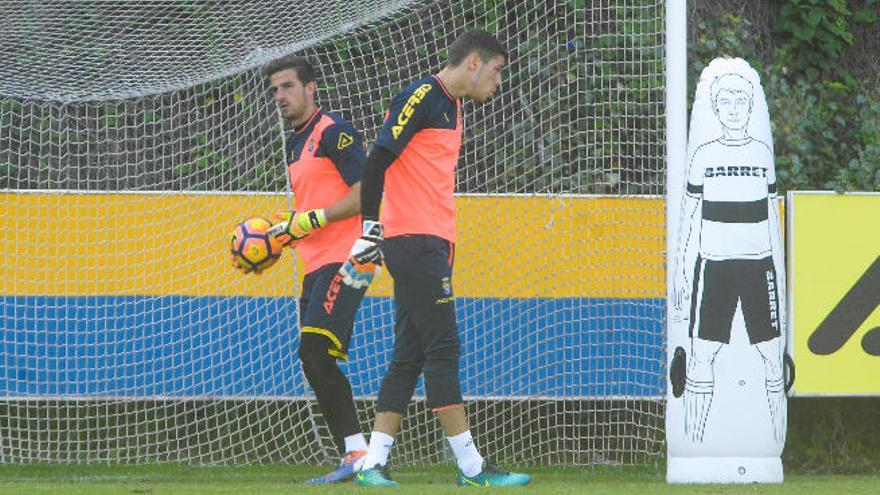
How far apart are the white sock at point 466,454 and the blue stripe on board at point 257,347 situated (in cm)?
187

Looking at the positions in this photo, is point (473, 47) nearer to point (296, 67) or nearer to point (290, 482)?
A: point (296, 67)

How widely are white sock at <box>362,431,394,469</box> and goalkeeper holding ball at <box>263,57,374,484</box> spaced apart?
1.02 ft

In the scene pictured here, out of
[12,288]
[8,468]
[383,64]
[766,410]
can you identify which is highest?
[383,64]

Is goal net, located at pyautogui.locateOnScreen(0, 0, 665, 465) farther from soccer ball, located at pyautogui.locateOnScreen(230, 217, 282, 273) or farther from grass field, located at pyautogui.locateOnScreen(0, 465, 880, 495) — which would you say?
soccer ball, located at pyautogui.locateOnScreen(230, 217, 282, 273)

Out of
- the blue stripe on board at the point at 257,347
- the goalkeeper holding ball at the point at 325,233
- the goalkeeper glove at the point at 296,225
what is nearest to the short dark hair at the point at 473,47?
the goalkeeper holding ball at the point at 325,233

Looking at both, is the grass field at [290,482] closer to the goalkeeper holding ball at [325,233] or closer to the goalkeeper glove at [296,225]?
the goalkeeper holding ball at [325,233]

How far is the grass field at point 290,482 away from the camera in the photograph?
5.66 meters

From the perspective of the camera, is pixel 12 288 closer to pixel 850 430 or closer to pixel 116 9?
pixel 116 9

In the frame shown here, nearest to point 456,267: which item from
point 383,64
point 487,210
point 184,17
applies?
point 487,210

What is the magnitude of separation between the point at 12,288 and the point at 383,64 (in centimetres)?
241

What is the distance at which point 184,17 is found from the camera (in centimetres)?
728

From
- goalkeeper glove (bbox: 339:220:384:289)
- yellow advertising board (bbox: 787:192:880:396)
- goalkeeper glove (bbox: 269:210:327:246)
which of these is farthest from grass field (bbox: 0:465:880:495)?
goalkeeper glove (bbox: 269:210:327:246)

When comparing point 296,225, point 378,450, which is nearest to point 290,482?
point 378,450

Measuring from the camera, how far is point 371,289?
7641 millimetres
